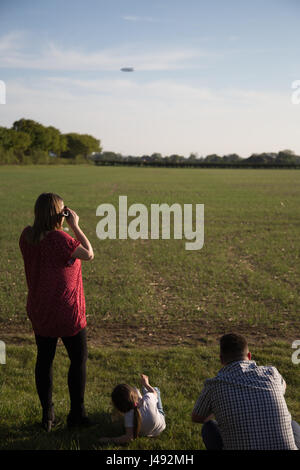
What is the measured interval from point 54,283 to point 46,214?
56 cm

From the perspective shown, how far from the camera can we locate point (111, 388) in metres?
4.78

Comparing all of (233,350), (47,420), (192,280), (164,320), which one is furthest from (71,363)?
(192,280)

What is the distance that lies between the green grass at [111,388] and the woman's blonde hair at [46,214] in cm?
172

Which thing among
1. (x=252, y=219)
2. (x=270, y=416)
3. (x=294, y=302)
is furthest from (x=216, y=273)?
(x=252, y=219)

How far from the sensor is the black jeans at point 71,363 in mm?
3527

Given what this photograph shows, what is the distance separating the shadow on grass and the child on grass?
181mm

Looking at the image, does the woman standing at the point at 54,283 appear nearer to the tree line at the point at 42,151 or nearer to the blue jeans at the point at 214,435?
the blue jeans at the point at 214,435

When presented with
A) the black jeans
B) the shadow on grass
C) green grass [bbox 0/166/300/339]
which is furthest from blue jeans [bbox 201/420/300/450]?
green grass [bbox 0/166/300/339]

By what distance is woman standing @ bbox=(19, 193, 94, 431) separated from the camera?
3.29 meters

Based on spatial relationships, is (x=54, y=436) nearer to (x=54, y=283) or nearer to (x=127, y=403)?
(x=127, y=403)

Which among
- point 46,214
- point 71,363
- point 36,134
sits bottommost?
point 71,363

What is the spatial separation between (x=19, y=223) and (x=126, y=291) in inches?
381

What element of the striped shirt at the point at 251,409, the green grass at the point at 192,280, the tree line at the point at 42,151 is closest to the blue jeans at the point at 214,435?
the striped shirt at the point at 251,409
